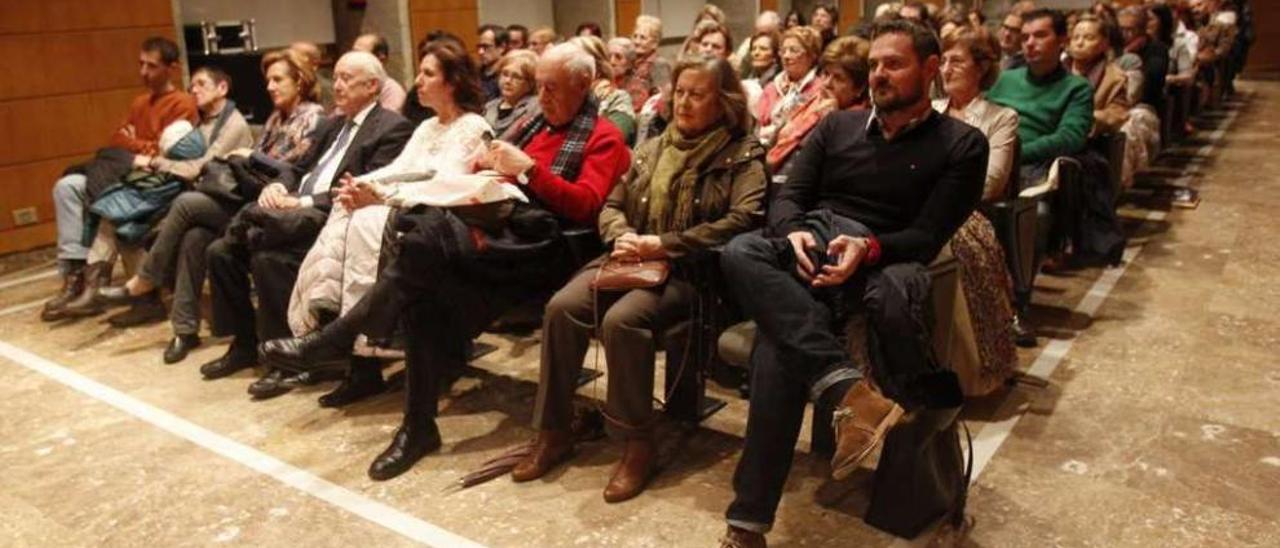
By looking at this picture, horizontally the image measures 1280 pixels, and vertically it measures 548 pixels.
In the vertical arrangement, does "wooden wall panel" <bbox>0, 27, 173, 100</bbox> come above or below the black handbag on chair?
above

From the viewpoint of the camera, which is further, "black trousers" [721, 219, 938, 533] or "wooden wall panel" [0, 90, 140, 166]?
"wooden wall panel" [0, 90, 140, 166]

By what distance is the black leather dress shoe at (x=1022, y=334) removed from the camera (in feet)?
12.0

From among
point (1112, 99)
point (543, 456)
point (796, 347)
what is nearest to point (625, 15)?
point (1112, 99)

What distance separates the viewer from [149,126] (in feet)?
15.1

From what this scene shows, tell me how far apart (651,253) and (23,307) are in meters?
3.48

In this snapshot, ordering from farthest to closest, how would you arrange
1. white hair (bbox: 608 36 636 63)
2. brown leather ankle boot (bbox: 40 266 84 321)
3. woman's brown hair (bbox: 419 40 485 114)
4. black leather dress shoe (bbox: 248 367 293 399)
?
white hair (bbox: 608 36 636 63)
brown leather ankle boot (bbox: 40 266 84 321)
black leather dress shoe (bbox: 248 367 293 399)
woman's brown hair (bbox: 419 40 485 114)

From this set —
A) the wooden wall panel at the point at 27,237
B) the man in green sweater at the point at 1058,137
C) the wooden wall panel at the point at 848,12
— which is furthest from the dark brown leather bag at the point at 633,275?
the wooden wall panel at the point at 848,12

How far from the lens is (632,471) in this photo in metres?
2.70

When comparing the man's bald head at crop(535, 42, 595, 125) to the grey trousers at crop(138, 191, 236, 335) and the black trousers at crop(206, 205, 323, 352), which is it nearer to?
the black trousers at crop(206, 205, 323, 352)

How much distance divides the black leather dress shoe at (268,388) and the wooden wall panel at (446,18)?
14.7 feet

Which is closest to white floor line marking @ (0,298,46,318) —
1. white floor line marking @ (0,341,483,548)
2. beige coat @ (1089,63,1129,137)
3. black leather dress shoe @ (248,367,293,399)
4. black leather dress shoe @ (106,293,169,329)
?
black leather dress shoe @ (106,293,169,329)

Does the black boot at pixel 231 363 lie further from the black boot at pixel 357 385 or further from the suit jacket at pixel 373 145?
the suit jacket at pixel 373 145

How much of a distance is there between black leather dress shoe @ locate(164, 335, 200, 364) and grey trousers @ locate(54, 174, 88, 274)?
2.80 ft

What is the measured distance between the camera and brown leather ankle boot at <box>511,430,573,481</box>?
280cm
